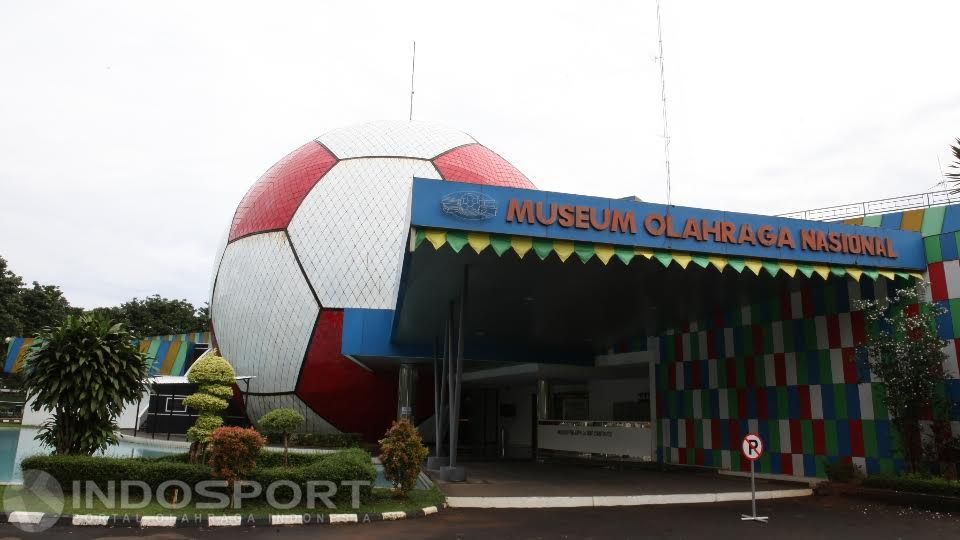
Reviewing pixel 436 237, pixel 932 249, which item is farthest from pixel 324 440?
pixel 932 249

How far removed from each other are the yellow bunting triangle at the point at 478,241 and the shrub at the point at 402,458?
3034mm

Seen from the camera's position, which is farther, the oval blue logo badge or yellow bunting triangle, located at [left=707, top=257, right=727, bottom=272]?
yellow bunting triangle, located at [left=707, top=257, right=727, bottom=272]

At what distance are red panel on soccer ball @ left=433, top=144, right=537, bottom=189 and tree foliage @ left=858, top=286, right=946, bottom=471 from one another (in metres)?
12.8

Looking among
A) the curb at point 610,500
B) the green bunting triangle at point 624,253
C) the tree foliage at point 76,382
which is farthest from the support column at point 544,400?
the tree foliage at point 76,382

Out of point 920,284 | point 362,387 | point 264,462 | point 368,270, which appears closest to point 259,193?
point 368,270

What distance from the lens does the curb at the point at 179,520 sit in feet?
25.4

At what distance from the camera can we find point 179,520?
8.07 m

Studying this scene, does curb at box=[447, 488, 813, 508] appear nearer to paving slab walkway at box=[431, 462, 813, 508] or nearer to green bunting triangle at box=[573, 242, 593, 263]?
paving slab walkway at box=[431, 462, 813, 508]

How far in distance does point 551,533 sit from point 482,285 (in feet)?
18.6

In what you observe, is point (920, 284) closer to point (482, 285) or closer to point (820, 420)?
point (820, 420)

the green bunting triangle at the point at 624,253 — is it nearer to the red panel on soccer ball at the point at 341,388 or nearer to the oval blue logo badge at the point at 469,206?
the oval blue logo badge at the point at 469,206

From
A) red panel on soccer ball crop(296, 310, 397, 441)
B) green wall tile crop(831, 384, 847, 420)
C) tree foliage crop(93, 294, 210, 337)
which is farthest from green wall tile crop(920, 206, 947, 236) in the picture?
tree foliage crop(93, 294, 210, 337)

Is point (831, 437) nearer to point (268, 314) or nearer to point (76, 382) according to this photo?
point (76, 382)

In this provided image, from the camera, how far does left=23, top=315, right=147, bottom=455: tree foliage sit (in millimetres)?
11062
